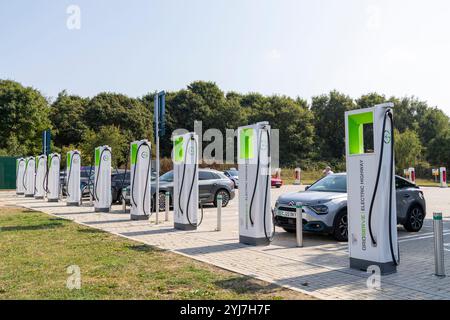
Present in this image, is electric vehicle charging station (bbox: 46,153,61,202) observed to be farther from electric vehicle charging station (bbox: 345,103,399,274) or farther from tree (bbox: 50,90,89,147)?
tree (bbox: 50,90,89,147)

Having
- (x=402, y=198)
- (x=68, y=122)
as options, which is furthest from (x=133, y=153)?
(x=68, y=122)

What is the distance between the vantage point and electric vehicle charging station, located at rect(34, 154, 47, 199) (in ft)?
76.3

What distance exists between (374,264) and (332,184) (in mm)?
3982

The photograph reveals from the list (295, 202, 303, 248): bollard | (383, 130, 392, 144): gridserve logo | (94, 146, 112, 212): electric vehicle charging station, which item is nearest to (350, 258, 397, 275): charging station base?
(383, 130, 392, 144): gridserve logo

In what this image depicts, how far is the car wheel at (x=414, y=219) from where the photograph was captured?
1070 cm

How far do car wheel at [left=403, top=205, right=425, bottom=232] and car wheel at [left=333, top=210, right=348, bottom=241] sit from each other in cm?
221

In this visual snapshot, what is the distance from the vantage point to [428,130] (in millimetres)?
72375

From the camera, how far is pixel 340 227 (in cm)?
937

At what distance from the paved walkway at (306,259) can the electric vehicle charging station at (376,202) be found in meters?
0.31

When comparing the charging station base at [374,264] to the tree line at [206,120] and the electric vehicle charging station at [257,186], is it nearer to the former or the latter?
the electric vehicle charging station at [257,186]

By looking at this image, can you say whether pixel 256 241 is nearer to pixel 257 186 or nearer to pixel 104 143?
pixel 257 186

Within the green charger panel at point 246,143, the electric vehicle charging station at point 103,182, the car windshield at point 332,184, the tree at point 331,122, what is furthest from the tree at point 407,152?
the green charger panel at point 246,143
